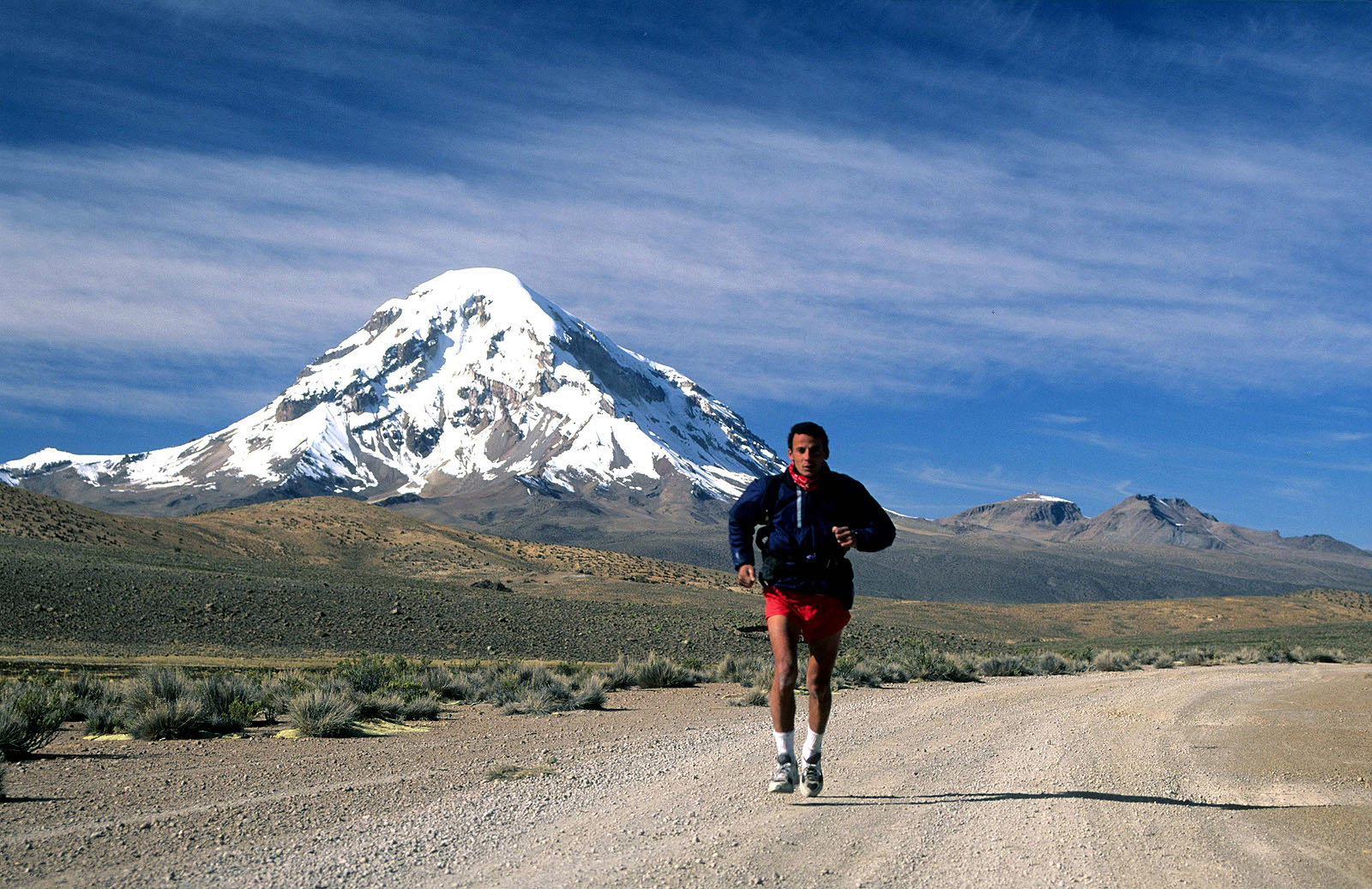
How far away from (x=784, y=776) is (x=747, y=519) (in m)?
1.49

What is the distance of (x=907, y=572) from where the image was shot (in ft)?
579

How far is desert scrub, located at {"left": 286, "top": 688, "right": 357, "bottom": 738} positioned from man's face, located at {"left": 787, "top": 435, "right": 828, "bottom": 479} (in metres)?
5.16

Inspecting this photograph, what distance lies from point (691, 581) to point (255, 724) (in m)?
70.7

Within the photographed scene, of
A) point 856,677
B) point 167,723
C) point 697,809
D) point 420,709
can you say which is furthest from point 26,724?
point 856,677

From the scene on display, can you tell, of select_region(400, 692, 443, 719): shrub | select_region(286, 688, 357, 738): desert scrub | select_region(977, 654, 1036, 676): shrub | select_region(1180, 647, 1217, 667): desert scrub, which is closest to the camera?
select_region(286, 688, 357, 738): desert scrub

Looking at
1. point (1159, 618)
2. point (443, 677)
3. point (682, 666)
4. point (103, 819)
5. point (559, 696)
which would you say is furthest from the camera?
point (1159, 618)

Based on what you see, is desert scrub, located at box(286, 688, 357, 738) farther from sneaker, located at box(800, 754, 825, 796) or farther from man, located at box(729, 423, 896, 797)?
sneaker, located at box(800, 754, 825, 796)

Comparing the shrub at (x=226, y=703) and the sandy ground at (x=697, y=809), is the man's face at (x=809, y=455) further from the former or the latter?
the shrub at (x=226, y=703)

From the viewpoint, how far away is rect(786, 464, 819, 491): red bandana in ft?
20.6


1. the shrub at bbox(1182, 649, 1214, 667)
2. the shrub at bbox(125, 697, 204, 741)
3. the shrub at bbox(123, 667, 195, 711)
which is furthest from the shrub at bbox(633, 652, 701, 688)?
the shrub at bbox(1182, 649, 1214, 667)

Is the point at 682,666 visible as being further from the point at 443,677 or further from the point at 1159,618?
the point at 1159,618

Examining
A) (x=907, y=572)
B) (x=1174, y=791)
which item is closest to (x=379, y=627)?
(x=1174, y=791)

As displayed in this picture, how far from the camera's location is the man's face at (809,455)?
20.6 ft

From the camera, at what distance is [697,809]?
5.79 m
